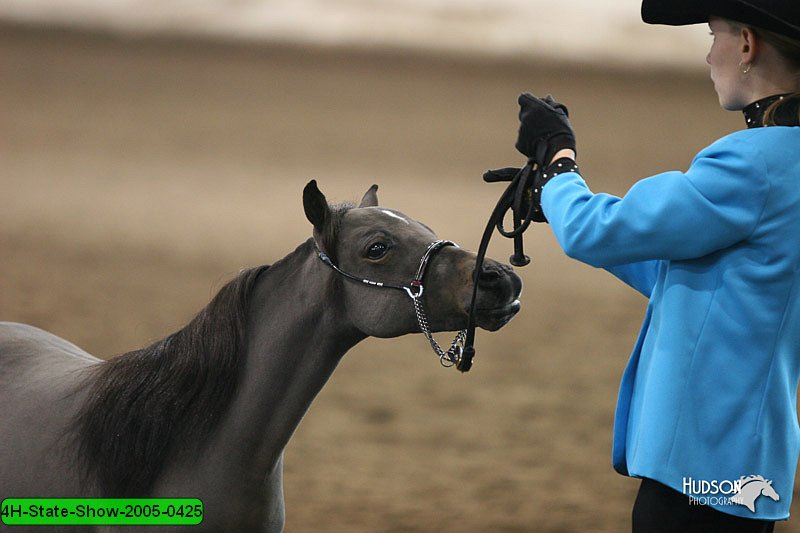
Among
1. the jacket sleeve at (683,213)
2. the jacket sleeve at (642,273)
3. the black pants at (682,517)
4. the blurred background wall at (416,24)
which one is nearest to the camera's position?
the jacket sleeve at (683,213)

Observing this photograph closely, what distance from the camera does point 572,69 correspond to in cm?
2212

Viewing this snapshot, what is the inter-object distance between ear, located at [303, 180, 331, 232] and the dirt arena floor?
2.44 ft

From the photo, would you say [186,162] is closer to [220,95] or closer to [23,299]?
[220,95]

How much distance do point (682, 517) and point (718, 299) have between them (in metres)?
0.41

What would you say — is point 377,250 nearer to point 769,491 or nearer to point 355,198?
point 769,491

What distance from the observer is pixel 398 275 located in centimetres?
194

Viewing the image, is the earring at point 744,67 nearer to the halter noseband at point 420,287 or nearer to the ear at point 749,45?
the ear at point 749,45

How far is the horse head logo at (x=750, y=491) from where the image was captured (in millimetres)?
1597

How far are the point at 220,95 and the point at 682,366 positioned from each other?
17.8m

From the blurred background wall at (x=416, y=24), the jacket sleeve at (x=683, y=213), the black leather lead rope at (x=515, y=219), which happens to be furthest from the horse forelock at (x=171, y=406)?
the blurred background wall at (x=416, y=24)

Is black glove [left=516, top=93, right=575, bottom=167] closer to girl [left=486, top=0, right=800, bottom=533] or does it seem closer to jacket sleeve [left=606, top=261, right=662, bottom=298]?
girl [left=486, top=0, right=800, bottom=533]

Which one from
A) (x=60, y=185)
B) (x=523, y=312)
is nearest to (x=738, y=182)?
(x=523, y=312)

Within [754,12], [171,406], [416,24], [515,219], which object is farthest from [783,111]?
[416,24]

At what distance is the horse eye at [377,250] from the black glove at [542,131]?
0.37 m
